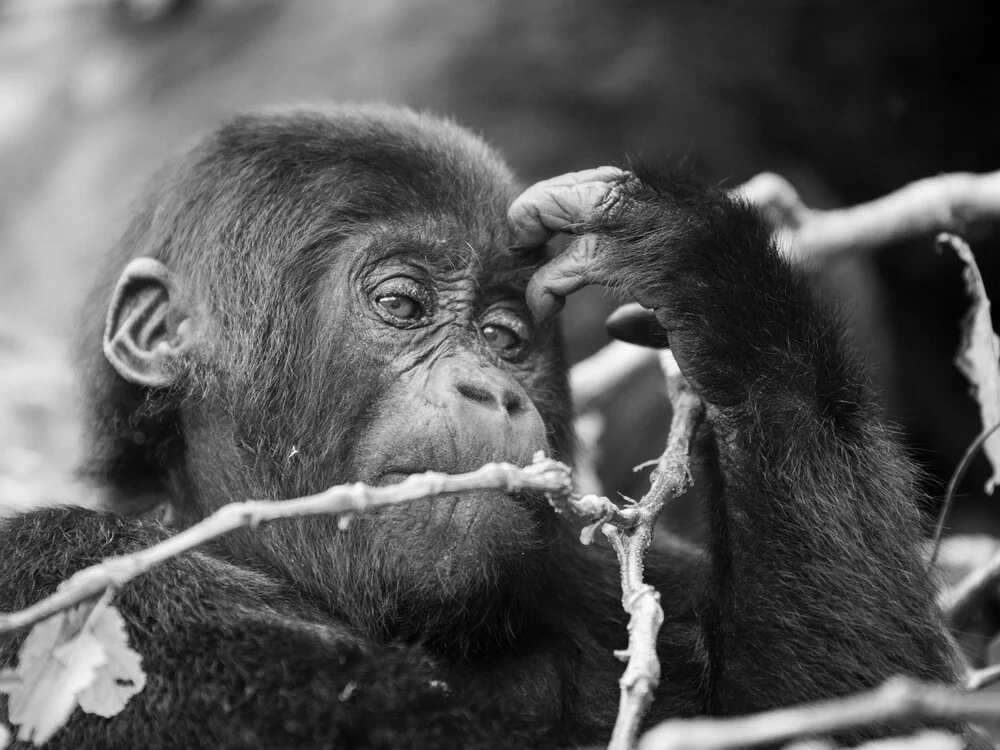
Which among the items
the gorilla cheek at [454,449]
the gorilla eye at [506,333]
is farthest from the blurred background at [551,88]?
the gorilla cheek at [454,449]

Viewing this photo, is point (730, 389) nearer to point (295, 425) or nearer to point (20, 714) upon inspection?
point (295, 425)

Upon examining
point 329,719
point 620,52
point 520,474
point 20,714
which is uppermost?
point 620,52

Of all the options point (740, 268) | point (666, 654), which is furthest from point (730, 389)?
point (666, 654)

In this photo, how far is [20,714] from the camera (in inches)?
87.0

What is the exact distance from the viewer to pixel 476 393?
3477 mm

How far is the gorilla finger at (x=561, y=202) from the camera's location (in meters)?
3.63

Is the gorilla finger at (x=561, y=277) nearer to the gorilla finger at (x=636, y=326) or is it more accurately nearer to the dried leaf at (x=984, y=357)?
the gorilla finger at (x=636, y=326)

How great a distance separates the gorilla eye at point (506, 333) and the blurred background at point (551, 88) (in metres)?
6.11

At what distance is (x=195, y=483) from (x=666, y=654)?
1805 millimetres

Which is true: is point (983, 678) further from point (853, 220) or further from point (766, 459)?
point (853, 220)

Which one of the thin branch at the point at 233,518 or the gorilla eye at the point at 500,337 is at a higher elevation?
the gorilla eye at the point at 500,337

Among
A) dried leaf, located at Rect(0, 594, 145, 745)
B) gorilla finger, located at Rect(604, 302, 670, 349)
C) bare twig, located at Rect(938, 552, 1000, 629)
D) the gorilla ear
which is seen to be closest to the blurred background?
bare twig, located at Rect(938, 552, 1000, 629)

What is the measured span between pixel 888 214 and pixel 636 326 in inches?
91.0

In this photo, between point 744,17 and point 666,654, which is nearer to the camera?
point 666,654
